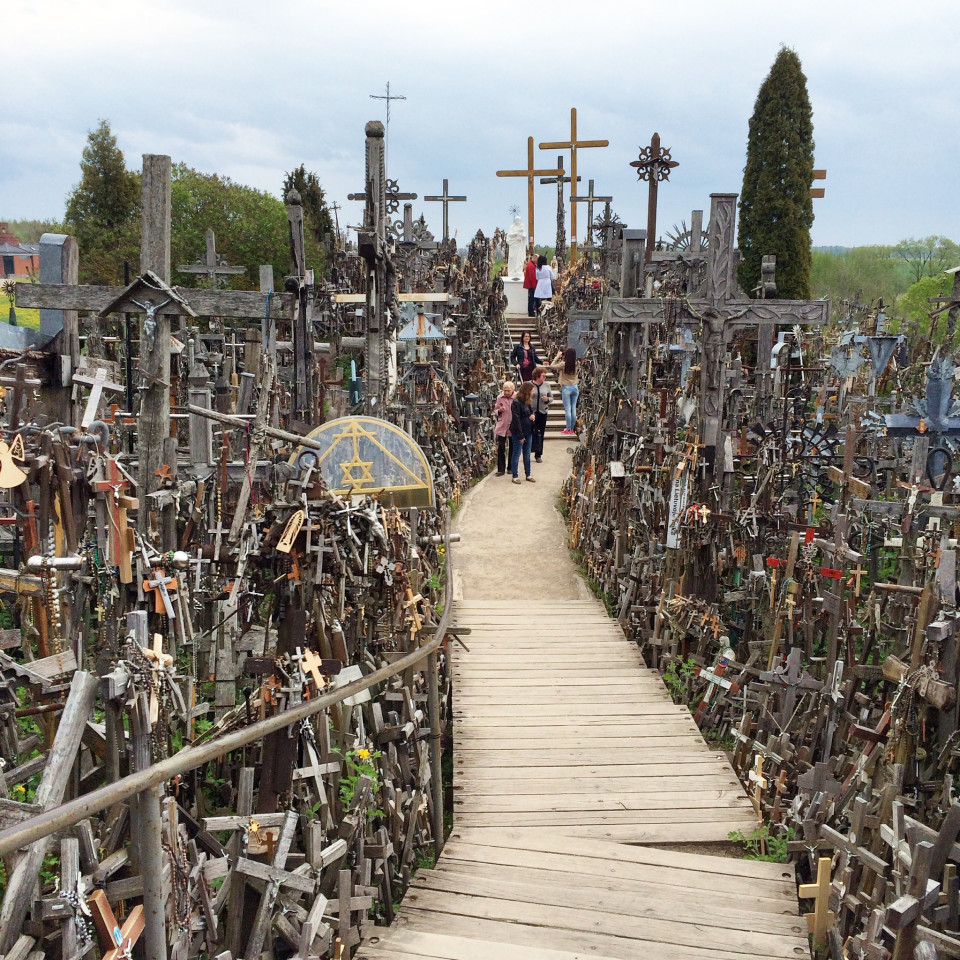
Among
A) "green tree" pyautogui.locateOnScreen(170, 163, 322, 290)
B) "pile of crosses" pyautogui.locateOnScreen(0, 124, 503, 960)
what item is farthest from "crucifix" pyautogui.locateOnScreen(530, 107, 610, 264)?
"pile of crosses" pyautogui.locateOnScreen(0, 124, 503, 960)

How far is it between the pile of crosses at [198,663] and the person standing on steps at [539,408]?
588cm

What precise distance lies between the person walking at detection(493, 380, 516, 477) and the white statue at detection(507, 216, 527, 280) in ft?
55.0

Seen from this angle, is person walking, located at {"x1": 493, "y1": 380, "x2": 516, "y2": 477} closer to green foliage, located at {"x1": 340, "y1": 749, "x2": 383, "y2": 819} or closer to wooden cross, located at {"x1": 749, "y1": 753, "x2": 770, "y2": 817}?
wooden cross, located at {"x1": 749, "y1": 753, "x2": 770, "y2": 817}

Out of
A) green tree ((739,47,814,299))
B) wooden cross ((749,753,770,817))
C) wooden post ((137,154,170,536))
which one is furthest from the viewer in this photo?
green tree ((739,47,814,299))

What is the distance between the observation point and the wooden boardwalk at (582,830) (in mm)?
3959

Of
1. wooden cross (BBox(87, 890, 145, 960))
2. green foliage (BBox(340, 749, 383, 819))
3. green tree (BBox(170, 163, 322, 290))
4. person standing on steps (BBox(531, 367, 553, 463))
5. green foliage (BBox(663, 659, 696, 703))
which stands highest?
green tree (BBox(170, 163, 322, 290))

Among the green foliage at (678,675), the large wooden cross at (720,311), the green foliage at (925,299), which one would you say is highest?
the green foliage at (925,299)

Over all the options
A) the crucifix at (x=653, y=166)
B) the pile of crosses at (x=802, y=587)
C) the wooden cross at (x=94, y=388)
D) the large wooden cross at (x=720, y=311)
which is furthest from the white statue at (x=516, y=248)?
the wooden cross at (x=94, y=388)

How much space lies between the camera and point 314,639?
178 inches

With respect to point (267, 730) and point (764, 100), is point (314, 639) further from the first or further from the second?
point (764, 100)

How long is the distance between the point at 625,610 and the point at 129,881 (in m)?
5.80

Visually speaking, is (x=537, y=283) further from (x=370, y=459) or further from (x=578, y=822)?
(x=578, y=822)

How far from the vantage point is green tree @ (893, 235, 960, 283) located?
42.0 m

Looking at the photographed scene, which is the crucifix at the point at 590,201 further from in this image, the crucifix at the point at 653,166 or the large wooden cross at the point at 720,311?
the large wooden cross at the point at 720,311
